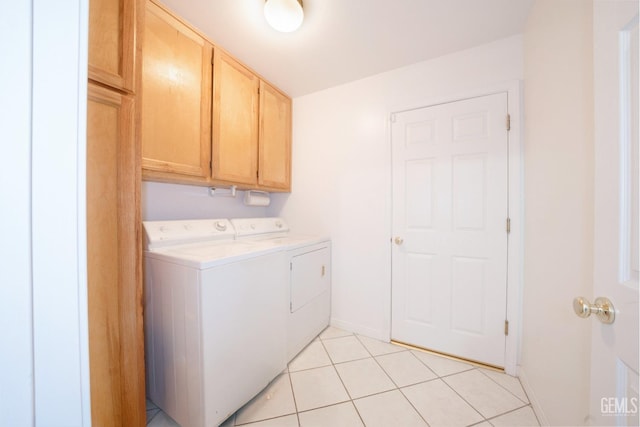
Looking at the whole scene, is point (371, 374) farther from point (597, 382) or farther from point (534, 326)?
point (597, 382)

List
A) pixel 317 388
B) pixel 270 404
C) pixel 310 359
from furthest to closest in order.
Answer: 1. pixel 310 359
2. pixel 317 388
3. pixel 270 404

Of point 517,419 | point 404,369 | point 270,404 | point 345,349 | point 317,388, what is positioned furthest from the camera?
point 345,349

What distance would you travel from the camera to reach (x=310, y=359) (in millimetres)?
1690

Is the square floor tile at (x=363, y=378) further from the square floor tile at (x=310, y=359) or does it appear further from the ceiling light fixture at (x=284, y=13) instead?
the ceiling light fixture at (x=284, y=13)

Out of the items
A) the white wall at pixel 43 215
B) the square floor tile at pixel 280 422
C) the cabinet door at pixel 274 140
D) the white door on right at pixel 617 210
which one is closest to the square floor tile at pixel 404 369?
the square floor tile at pixel 280 422

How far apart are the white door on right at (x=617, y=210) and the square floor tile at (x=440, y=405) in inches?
29.8

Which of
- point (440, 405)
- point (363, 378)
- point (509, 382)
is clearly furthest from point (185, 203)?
point (509, 382)

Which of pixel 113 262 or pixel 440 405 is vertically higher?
pixel 113 262

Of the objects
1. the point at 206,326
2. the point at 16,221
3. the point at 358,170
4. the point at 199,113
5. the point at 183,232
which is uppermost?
the point at 199,113

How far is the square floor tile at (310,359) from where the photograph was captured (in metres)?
1.61

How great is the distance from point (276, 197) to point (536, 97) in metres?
2.22

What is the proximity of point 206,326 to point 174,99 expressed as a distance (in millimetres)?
1334

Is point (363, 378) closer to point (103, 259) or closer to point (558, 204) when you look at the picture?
point (558, 204)

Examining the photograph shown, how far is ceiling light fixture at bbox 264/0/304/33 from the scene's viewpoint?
4.01ft
